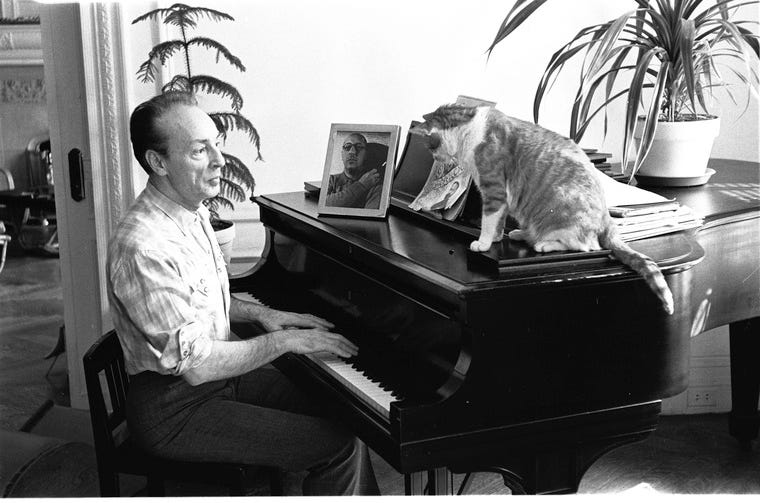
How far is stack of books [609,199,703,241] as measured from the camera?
229 cm

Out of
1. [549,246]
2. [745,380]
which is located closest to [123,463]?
[549,246]

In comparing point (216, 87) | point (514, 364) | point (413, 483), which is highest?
point (216, 87)

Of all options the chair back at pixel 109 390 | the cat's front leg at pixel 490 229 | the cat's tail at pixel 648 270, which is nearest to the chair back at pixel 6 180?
the chair back at pixel 109 390

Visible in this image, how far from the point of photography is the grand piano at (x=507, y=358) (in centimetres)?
196

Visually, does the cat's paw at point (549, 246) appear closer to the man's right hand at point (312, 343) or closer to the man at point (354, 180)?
the man's right hand at point (312, 343)

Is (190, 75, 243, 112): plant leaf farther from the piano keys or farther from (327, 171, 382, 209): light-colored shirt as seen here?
the piano keys

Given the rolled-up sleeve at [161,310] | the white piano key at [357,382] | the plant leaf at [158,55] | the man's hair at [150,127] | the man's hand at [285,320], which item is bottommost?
the white piano key at [357,382]

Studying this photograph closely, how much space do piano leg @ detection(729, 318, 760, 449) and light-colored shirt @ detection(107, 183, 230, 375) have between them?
2.06m

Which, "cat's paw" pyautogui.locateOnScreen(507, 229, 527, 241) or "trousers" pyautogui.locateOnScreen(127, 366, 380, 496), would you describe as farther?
"trousers" pyautogui.locateOnScreen(127, 366, 380, 496)

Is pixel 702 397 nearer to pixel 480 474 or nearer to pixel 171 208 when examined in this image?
pixel 480 474

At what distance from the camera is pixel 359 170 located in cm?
272

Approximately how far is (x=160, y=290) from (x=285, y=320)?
1.64 ft

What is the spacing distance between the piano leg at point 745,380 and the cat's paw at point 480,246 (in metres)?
1.72

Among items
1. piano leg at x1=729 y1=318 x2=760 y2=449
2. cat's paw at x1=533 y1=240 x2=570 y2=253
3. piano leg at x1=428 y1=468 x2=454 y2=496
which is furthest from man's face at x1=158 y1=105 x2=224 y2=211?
piano leg at x1=729 y1=318 x2=760 y2=449
